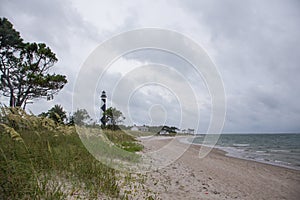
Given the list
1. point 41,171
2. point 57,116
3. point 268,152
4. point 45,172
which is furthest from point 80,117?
point 268,152

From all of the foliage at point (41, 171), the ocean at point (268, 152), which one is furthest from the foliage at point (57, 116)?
the ocean at point (268, 152)

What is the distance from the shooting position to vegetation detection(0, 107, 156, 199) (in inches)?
116

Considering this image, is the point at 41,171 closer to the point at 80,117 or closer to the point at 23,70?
the point at 80,117

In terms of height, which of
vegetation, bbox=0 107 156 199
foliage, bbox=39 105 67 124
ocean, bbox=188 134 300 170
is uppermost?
foliage, bbox=39 105 67 124

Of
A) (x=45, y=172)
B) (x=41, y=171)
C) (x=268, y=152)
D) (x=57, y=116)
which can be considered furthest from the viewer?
(x=268, y=152)

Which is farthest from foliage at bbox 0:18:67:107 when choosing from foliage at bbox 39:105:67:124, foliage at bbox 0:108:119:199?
foliage at bbox 0:108:119:199

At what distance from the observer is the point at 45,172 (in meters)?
3.55

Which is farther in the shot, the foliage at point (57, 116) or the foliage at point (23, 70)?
the foliage at point (23, 70)

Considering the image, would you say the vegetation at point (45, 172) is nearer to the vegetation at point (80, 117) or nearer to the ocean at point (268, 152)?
the vegetation at point (80, 117)

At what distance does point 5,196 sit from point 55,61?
1808cm

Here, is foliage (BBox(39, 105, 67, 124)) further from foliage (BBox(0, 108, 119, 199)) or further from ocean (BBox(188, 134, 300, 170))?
ocean (BBox(188, 134, 300, 170))

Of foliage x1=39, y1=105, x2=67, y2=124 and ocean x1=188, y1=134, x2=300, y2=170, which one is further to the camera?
ocean x1=188, y1=134, x2=300, y2=170

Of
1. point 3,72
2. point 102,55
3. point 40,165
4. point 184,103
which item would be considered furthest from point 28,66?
point 40,165

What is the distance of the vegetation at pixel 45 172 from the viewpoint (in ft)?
9.70
